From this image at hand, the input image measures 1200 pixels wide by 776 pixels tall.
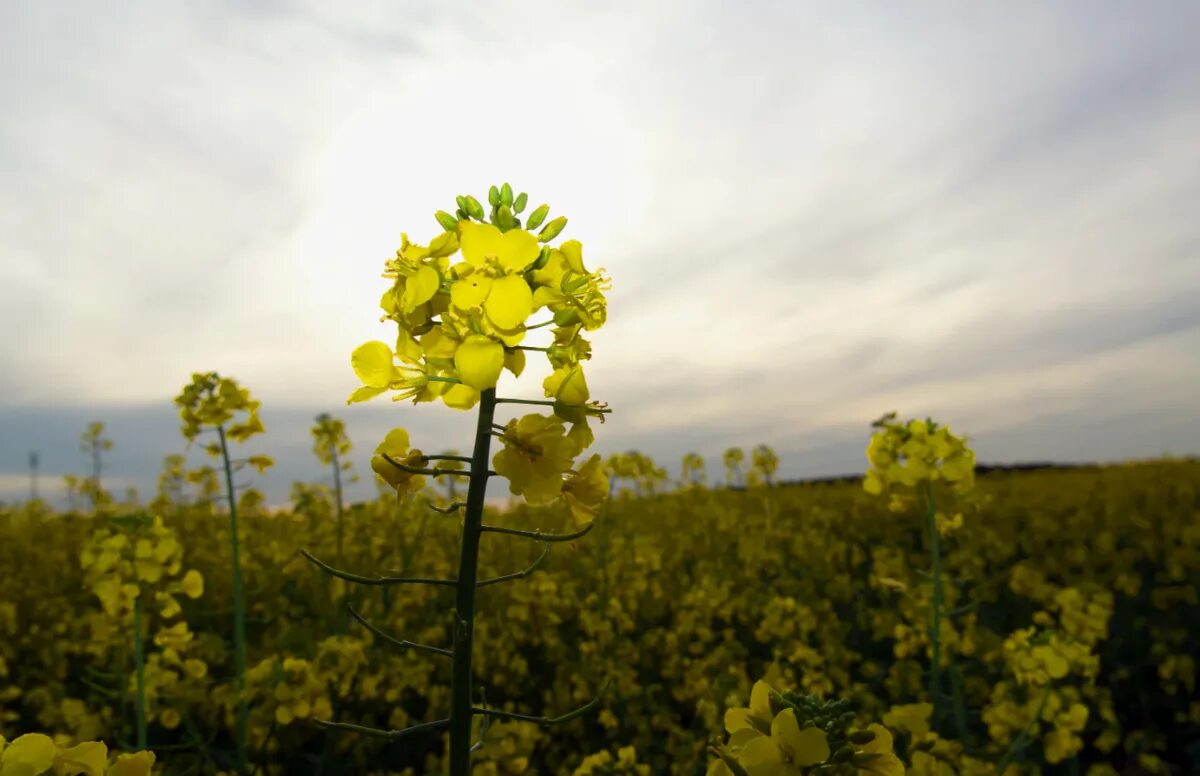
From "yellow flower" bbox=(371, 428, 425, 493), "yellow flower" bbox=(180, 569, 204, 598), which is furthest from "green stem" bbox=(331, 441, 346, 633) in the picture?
"yellow flower" bbox=(371, 428, 425, 493)

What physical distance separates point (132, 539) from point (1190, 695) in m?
6.70

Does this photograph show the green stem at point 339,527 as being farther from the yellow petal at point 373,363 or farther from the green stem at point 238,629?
the yellow petal at point 373,363

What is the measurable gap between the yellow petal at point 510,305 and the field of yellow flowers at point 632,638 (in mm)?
542

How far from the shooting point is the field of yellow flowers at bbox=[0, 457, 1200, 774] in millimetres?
3670

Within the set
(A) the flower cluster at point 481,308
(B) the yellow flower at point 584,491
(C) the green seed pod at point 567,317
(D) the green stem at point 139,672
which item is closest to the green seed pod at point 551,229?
(A) the flower cluster at point 481,308

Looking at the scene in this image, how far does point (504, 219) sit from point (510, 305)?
10.6 inches

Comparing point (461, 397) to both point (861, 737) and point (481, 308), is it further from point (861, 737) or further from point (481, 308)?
point (861, 737)

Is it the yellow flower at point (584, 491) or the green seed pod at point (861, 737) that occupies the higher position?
the yellow flower at point (584, 491)

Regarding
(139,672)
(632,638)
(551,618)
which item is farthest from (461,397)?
(632,638)

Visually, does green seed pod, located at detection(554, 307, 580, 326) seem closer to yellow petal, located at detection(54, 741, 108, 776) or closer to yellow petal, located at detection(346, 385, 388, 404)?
yellow petal, located at detection(346, 385, 388, 404)

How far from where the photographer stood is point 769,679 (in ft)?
10.2

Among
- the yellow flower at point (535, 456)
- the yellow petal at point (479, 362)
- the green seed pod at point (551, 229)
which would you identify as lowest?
the yellow flower at point (535, 456)

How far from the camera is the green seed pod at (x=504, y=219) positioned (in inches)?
65.9

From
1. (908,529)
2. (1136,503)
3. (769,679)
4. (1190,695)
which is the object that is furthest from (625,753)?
(1136,503)
